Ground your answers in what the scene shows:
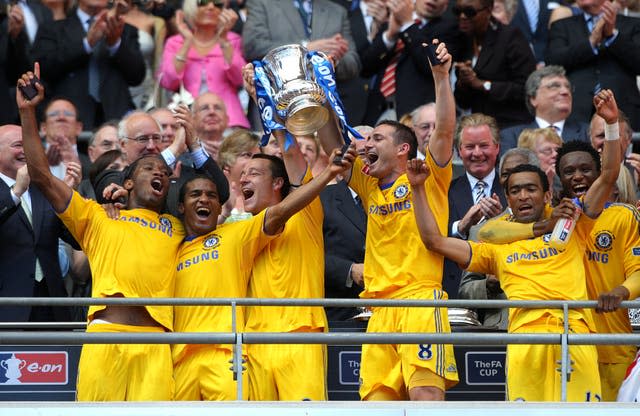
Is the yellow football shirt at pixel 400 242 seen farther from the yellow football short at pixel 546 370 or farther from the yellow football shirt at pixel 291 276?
the yellow football short at pixel 546 370

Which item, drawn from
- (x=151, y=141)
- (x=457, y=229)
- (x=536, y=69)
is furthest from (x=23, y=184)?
(x=536, y=69)

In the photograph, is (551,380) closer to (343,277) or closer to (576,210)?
(576,210)

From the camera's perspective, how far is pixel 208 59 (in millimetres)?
14086

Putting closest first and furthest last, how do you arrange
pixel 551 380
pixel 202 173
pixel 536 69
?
pixel 551 380 < pixel 202 173 < pixel 536 69

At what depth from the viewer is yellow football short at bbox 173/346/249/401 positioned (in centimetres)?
991

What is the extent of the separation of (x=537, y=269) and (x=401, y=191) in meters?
1.02

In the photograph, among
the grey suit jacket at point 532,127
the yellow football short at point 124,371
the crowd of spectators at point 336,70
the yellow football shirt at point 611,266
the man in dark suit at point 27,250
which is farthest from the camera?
the grey suit jacket at point 532,127

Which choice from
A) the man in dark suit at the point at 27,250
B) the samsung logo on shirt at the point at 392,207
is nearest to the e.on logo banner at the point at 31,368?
the man in dark suit at the point at 27,250

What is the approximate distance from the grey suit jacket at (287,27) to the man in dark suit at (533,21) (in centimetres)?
196

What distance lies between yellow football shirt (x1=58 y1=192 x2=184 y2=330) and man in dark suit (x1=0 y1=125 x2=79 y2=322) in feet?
2.57

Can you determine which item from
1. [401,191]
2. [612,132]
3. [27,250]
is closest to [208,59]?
[27,250]

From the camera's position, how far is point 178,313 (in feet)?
A: 33.9

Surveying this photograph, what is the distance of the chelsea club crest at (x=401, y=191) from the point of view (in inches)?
406

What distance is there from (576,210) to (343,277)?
6.13 feet
